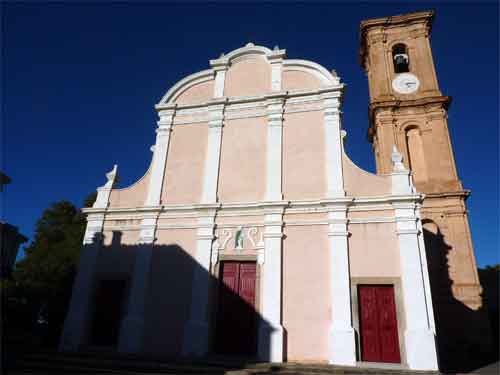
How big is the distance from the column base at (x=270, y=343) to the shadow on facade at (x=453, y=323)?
824 centimetres

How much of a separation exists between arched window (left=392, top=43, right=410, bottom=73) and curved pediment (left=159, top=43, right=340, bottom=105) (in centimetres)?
1115

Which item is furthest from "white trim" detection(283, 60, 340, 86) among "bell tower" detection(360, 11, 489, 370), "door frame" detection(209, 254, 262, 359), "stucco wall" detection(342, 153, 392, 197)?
"bell tower" detection(360, 11, 489, 370)

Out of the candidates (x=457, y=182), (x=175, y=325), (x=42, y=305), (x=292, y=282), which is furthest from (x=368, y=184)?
(x=42, y=305)

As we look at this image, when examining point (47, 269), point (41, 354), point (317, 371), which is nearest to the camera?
point (317, 371)

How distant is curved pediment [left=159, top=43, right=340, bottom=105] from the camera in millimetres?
12242

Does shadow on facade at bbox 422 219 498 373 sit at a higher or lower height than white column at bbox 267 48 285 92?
lower

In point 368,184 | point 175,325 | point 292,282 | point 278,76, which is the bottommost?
point 175,325

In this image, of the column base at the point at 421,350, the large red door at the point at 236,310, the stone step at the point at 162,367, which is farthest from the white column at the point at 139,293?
the column base at the point at 421,350

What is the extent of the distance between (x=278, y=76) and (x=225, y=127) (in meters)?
2.70

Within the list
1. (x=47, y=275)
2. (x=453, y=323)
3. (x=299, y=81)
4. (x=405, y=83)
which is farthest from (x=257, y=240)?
(x=405, y=83)

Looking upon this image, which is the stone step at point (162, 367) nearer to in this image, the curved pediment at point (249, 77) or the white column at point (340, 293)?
the white column at point (340, 293)

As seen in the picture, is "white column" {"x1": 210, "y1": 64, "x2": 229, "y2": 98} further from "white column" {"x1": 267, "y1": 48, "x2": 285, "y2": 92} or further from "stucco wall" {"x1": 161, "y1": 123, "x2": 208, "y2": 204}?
"white column" {"x1": 267, "y1": 48, "x2": 285, "y2": 92}

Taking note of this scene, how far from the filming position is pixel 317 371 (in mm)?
7508

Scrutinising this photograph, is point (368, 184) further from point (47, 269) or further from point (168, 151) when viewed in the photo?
point (47, 269)
